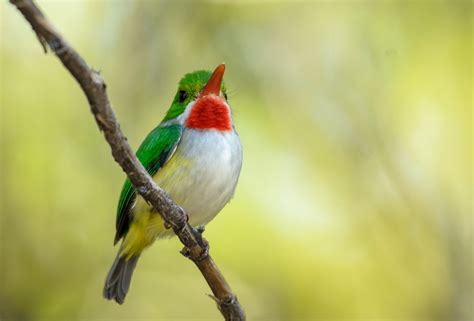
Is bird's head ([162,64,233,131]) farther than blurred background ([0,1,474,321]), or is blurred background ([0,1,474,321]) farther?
blurred background ([0,1,474,321])

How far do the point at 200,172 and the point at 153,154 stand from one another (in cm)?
27

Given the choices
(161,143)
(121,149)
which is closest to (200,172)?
(161,143)

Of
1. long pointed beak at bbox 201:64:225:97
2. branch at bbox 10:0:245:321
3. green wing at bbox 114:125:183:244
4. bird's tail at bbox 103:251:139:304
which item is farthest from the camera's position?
bird's tail at bbox 103:251:139:304

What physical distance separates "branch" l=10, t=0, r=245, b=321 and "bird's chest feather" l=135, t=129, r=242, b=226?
1.54 feet

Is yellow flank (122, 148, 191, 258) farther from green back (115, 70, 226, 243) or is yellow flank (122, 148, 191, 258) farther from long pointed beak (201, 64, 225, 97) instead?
long pointed beak (201, 64, 225, 97)

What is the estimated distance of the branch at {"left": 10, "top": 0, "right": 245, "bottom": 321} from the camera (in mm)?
1949

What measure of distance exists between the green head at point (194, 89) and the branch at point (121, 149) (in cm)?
85

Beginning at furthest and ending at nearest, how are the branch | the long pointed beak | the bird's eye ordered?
the bird's eye < the long pointed beak < the branch

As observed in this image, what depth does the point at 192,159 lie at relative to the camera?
362 centimetres

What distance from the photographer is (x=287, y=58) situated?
236 inches

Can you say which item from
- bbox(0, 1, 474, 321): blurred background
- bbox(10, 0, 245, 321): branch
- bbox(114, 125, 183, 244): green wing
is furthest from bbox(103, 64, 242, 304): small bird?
bbox(0, 1, 474, 321): blurred background

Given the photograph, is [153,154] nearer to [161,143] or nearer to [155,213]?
[161,143]

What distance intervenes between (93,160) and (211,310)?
1.51 meters

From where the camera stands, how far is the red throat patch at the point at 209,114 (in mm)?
3721
